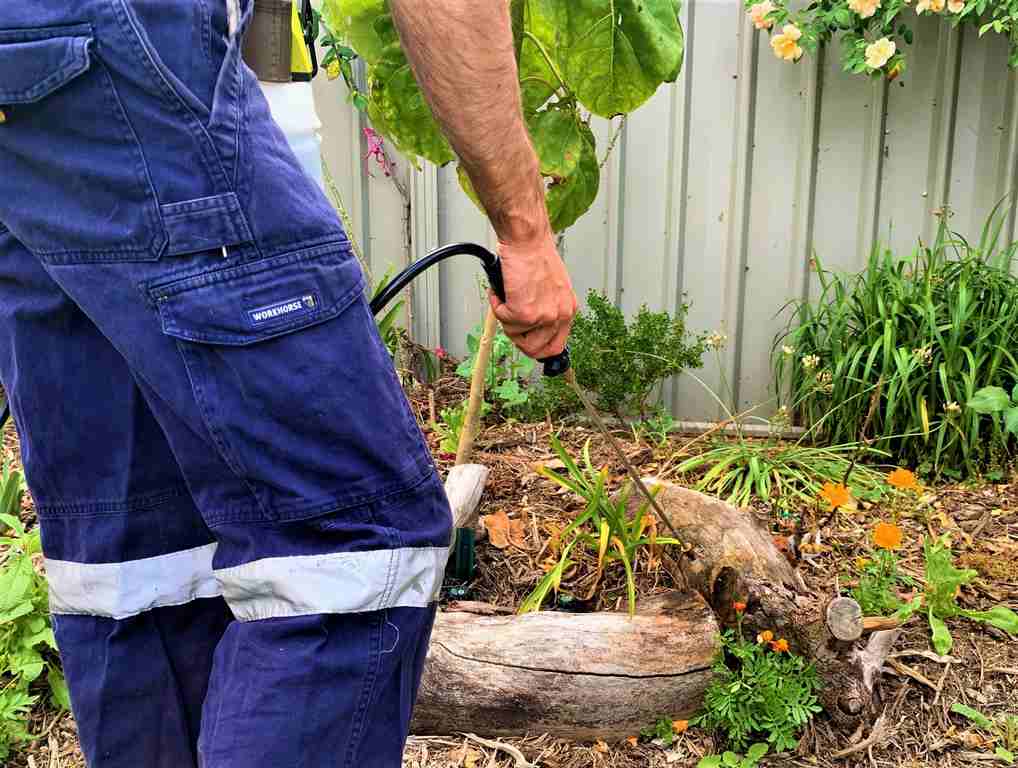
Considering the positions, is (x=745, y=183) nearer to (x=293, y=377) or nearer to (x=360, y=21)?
(x=360, y=21)

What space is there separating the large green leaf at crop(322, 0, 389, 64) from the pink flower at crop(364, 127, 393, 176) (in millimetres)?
1318

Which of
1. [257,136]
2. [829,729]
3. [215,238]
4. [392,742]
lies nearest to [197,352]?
[215,238]

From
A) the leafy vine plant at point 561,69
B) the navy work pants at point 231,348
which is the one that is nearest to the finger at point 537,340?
the navy work pants at point 231,348

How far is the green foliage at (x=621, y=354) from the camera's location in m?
3.54

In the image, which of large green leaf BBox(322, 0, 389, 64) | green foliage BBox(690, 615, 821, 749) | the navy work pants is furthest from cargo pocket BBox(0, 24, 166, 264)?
green foliage BBox(690, 615, 821, 749)

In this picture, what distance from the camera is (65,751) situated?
7.34 feet

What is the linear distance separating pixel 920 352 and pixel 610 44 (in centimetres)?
143

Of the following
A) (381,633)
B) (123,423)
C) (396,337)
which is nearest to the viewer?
(381,633)

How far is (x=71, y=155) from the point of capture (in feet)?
Answer: 4.04

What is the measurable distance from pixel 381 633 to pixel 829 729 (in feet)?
4.07

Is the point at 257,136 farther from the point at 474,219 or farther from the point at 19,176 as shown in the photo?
the point at 474,219

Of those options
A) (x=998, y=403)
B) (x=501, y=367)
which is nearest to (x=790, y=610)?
(x=998, y=403)

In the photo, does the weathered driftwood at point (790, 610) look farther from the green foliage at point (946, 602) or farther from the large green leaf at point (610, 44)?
the large green leaf at point (610, 44)

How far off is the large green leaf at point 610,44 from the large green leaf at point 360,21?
14.2 inches
